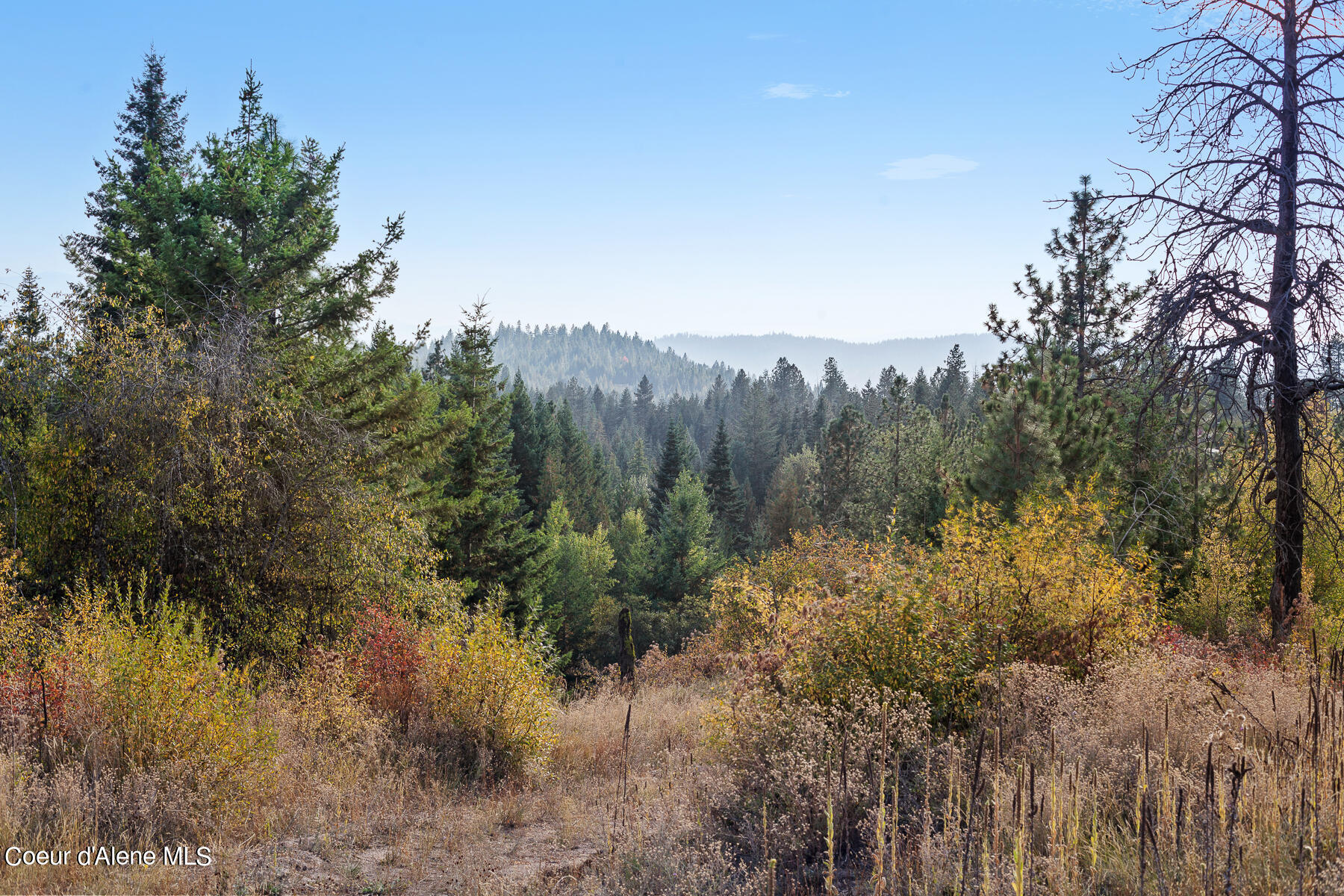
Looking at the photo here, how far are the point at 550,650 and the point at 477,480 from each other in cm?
1201

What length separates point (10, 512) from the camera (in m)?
9.70

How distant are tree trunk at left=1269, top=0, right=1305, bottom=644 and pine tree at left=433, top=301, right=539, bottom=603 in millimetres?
17725

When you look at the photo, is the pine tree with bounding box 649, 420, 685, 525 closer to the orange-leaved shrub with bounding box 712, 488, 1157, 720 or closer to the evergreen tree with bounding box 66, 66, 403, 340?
the evergreen tree with bounding box 66, 66, 403, 340

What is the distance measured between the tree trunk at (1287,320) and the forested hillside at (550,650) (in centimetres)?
4

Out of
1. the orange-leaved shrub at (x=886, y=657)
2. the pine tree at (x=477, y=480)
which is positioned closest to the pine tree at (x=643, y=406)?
the pine tree at (x=477, y=480)

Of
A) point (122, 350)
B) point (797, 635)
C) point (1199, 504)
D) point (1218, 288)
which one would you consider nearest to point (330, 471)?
point (122, 350)

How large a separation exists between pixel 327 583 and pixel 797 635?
7.79m

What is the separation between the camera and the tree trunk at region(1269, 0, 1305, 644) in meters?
6.57

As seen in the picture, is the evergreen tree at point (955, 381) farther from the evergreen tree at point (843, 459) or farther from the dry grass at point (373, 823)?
the dry grass at point (373, 823)

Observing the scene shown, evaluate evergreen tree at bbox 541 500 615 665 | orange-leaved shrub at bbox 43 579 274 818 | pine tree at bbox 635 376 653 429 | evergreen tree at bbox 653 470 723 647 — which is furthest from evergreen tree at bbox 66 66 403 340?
pine tree at bbox 635 376 653 429

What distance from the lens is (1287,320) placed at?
260 inches

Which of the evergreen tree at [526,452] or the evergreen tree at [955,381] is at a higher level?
the evergreen tree at [955,381]

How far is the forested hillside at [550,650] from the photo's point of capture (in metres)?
4.33

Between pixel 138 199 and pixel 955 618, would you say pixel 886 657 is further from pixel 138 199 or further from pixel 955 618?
pixel 138 199
